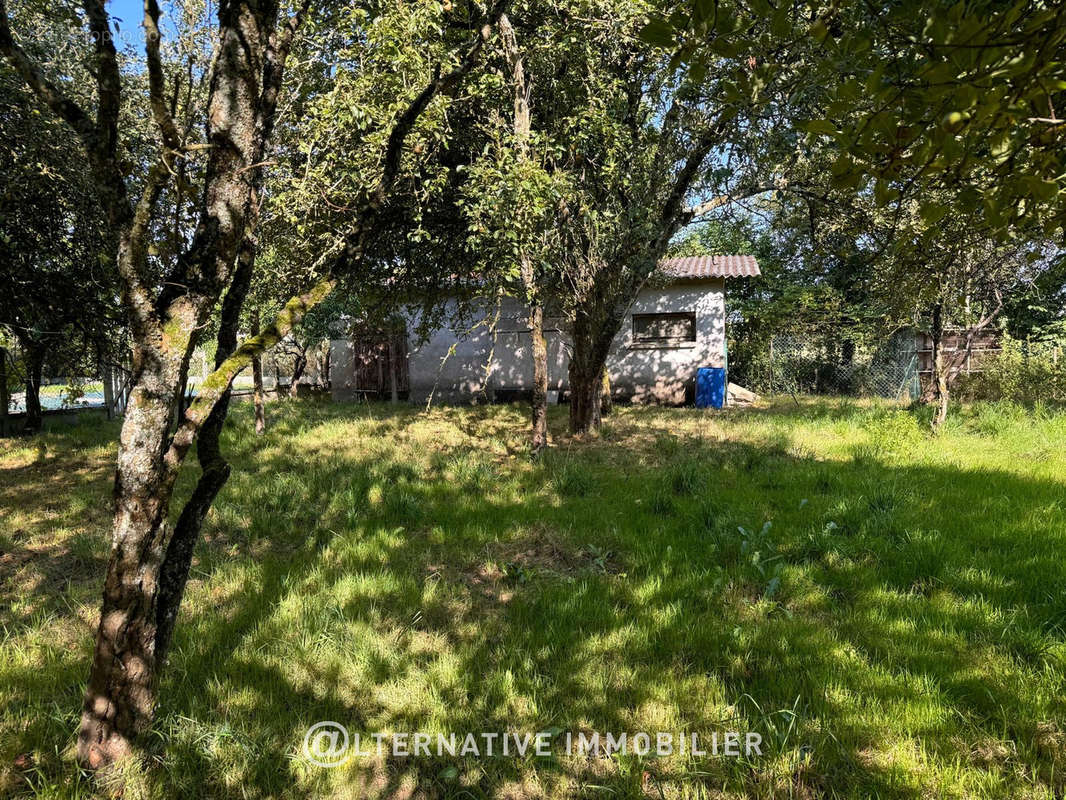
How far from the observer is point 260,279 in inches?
305

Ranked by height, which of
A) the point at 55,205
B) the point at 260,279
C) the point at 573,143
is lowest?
the point at 260,279

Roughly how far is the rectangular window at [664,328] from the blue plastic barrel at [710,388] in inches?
51.3

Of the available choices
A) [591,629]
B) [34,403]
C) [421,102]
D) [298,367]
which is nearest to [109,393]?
[34,403]

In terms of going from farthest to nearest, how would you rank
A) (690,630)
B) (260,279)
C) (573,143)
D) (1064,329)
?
(1064,329) → (260,279) → (573,143) → (690,630)

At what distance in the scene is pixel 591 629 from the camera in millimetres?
3072

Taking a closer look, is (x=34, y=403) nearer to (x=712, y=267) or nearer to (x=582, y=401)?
(x=582, y=401)

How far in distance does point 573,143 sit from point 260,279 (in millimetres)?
4953

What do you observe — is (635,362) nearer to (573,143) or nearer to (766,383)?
(766,383)

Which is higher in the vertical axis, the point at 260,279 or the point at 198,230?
the point at 260,279

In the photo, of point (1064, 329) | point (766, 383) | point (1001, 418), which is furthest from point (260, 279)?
point (1064, 329)

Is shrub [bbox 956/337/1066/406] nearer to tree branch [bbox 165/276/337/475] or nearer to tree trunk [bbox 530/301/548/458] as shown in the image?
tree trunk [bbox 530/301/548/458]

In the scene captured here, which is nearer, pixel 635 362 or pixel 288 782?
pixel 288 782

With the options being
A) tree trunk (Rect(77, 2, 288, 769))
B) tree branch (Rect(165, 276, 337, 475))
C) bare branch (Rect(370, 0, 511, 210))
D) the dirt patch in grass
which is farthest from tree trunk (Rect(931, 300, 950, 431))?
tree trunk (Rect(77, 2, 288, 769))

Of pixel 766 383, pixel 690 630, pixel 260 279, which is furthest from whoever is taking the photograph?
pixel 766 383
